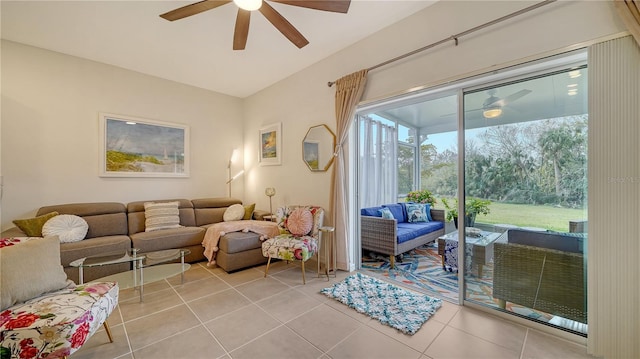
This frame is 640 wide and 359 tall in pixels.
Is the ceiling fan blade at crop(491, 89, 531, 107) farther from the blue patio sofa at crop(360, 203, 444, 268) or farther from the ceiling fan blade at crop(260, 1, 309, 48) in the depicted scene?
the ceiling fan blade at crop(260, 1, 309, 48)

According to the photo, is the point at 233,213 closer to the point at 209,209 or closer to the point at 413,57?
the point at 209,209

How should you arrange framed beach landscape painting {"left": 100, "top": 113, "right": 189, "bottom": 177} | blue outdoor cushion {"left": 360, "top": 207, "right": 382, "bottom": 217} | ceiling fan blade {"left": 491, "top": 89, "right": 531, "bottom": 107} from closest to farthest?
ceiling fan blade {"left": 491, "top": 89, "right": 531, "bottom": 107} < framed beach landscape painting {"left": 100, "top": 113, "right": 189, "bottom": 177} < blue outdoor cushion {"left": 360, "top": 207, "right": 382, "bottom": 217}

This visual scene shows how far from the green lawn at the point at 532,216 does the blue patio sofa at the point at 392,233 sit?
1154 mm

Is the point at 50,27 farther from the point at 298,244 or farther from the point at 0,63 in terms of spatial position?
the point at 298,244

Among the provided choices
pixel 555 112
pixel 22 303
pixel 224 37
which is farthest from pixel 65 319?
pixel 555 112

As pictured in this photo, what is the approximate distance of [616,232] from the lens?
153cm

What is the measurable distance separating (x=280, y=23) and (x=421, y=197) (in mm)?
3628

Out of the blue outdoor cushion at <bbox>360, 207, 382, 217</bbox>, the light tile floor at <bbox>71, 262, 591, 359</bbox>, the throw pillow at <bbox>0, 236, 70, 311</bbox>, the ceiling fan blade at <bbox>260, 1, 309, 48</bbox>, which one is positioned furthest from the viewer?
the blue outdoor cushion at <bbox>360, 207, 382, 217</bbox>

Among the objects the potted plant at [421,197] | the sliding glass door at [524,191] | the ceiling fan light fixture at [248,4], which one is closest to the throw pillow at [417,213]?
the potted plant at [421,197]

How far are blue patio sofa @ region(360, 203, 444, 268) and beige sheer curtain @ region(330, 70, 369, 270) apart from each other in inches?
20.8

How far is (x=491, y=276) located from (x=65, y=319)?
3.07m

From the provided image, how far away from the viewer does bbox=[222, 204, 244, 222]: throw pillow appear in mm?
4000

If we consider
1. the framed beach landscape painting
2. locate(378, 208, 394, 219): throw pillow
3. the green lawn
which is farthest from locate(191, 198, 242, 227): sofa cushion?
the green lawn

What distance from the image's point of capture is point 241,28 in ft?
7.09
